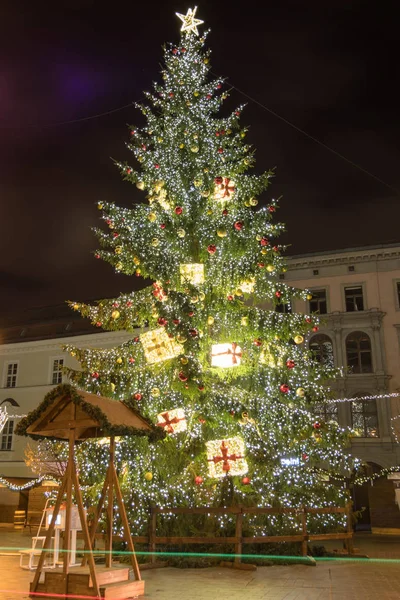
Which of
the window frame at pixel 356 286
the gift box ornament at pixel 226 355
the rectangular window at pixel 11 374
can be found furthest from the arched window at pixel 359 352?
the rectangular window at pixel 11 374

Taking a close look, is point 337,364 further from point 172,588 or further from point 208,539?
point 172,588

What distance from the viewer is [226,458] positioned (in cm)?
1253

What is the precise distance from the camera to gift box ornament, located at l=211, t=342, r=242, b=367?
13531mm

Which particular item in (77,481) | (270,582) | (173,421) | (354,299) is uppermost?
(354,299)

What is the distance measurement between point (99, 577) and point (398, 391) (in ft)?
80.2

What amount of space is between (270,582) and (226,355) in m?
5.13

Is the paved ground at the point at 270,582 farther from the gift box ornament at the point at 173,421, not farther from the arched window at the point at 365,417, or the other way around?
the arched window at the point at 365,417

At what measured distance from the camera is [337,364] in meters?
31.4

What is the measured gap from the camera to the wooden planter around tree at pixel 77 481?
803 centimetres

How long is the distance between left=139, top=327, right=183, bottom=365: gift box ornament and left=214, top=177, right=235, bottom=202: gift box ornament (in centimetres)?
397

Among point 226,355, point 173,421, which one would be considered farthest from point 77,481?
point 226,355

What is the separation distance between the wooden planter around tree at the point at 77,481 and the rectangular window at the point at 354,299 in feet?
80.6

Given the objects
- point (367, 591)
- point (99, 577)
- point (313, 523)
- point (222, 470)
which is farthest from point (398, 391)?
point (99, 577)

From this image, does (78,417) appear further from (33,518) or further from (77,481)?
(33,518)
